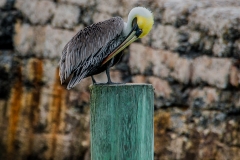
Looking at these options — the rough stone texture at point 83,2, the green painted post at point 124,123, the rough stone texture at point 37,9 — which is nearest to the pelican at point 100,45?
the green painted post at point 124,123

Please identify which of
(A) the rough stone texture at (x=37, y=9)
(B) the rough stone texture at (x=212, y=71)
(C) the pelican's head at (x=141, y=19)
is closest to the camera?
(C) the pelican's head at (x=141, y=19)

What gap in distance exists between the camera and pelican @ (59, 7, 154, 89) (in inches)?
194

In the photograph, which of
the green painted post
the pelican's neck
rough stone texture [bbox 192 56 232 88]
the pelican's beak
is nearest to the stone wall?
rough stone texture [bbox 192 56 232 88]

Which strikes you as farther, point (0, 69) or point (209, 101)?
point (0, 69)

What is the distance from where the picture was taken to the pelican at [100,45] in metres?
4.92

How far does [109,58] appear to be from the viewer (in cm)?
490

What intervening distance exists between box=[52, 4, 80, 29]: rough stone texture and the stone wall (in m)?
0.01

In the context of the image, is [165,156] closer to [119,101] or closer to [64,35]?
[64,35]

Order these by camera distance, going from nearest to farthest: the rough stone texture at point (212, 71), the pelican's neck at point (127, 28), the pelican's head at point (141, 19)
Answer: the pelican's head at point (141, 19)
the pelican's neck at point (127, 28)
the rough stone texture at point (212, 71)

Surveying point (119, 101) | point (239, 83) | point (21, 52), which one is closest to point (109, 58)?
point (119, 101)

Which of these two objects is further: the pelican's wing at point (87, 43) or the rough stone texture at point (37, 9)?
the rough stone texture at point (37, 9)

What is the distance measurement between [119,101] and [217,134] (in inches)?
138

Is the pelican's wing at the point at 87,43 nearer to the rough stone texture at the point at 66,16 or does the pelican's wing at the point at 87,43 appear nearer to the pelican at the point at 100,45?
the pelican at the point at 100,45

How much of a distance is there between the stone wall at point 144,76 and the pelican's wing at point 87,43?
216 cm
